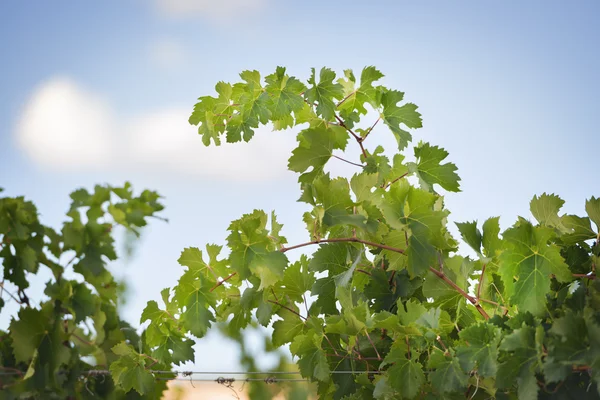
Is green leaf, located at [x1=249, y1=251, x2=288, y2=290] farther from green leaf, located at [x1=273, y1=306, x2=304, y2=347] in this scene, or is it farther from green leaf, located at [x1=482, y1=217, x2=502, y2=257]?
green leaf, located at [x1=482, y1=217, x2=502, y2=257]

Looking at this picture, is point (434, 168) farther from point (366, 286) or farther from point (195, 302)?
point (195, 302)

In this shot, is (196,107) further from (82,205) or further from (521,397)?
(521,397)

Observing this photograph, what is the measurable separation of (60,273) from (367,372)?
72cm

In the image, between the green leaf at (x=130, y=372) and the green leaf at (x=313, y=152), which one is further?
the green leaf at (x=313, y=152)

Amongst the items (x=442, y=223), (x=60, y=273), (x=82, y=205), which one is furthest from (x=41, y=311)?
(x=442, y=223)

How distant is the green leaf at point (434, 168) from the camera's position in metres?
1.63

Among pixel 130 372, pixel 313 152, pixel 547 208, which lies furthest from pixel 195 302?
pixel 547 208

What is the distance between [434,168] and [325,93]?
1.13ft

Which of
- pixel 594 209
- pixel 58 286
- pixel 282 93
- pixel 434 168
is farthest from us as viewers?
pixel 282 93

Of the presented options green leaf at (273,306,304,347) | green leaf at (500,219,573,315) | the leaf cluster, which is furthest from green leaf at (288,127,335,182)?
green leaf at (500,219,573,315)

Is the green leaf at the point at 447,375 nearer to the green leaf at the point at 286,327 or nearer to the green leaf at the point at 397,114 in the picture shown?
the green leaf at the point at 286,327

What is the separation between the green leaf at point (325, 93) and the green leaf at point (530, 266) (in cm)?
59

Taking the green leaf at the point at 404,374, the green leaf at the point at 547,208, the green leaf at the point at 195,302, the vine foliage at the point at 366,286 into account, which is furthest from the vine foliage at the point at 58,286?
the green leaf at the point at 547,208

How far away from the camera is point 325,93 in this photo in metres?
1.73
